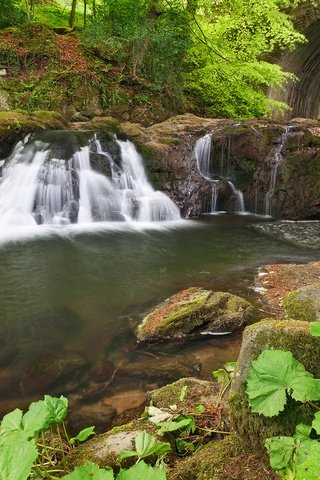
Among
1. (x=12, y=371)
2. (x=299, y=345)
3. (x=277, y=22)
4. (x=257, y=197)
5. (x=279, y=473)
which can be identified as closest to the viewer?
(x=279, y=473)

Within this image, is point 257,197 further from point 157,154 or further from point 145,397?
point 145,397

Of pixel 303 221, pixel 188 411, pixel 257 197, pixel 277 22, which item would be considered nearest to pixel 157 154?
pixel 257 197

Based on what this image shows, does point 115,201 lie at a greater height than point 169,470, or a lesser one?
greater

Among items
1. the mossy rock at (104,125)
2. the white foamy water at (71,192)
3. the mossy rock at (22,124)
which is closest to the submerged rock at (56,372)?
the white foamy water at (71,192)

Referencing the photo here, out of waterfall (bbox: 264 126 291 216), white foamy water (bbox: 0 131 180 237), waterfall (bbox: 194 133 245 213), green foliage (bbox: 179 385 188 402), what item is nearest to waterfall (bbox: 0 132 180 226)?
white foamy water (bbox: 0 131 180 237)

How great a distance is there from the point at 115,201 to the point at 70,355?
606cm

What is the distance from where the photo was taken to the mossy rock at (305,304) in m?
2.21

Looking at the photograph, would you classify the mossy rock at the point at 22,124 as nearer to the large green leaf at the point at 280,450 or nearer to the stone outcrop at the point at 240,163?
the stone outcrop at the point at 240,163

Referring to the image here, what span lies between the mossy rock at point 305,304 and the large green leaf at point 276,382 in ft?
2.67

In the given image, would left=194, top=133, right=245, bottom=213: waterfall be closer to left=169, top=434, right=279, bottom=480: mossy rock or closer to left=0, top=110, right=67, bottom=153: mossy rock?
left=0, top=110, right=67, bottom=153: mossy rock

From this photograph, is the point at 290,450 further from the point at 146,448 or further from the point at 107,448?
the point at 107,448

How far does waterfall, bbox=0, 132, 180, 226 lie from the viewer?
8453mm

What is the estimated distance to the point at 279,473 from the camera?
1309mm

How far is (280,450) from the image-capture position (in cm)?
133
